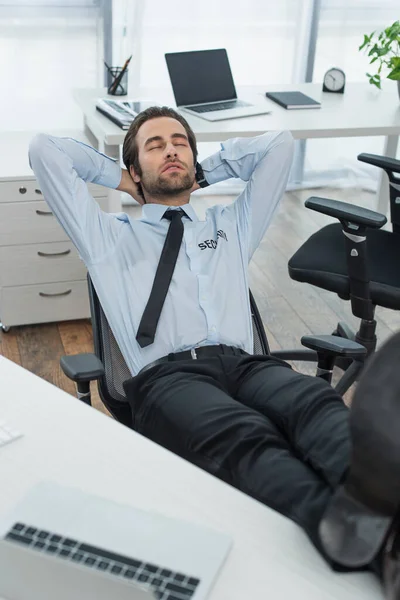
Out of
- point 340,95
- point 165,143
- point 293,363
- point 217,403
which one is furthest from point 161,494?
point 340,95

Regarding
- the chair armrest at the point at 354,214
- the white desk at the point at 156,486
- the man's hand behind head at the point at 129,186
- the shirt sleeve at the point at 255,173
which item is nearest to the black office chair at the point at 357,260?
the chair armrest at the point at 354,214

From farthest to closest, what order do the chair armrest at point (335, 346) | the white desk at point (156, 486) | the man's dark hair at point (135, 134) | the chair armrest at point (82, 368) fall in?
1. the man's dark hair at point (135, 134)
2. the chair armrest at point (335, 346)
3. the chair armrest at point (82, 368)
4. the white desk at point (156, 486)

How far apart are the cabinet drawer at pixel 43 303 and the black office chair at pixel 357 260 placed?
3.11ft

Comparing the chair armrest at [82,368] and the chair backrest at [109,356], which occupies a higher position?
the chair armrest at [82,368]

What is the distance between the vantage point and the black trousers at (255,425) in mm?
1428

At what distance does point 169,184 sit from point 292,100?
122 centimetres

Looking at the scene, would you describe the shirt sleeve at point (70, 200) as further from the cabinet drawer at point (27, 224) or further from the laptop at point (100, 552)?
the laptop at point (100, 552)

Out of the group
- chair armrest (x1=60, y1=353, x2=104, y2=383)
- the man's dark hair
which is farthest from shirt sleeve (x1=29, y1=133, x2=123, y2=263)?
chair armrest (x1=60, y1=353, x2=104, y2=383)

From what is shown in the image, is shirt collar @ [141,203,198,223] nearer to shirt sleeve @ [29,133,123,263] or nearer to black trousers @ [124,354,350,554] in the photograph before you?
shirt sleeve @ [29,133,123,263]

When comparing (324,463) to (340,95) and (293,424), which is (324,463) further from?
(340,95)

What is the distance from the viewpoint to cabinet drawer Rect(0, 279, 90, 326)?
3182 millimetres

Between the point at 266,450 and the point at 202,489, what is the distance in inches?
8.9

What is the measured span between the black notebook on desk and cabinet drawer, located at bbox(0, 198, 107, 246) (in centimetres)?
82

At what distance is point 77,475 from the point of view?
1377 mm
